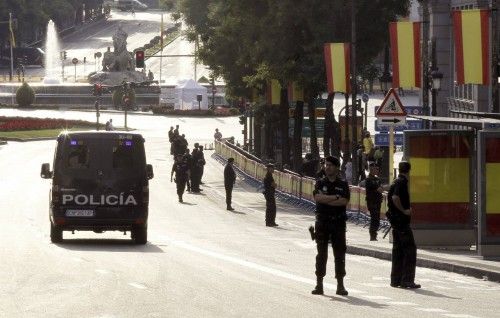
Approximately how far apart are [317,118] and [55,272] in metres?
50.7

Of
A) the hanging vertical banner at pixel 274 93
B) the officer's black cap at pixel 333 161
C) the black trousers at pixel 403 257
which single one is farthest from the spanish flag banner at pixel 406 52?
the hanging vertical banner at pixel 274 93

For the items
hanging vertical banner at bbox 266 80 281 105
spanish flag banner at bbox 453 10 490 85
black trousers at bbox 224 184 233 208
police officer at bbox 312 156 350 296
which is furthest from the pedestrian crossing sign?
hanging vertical banner at bbox 266 80 281 105

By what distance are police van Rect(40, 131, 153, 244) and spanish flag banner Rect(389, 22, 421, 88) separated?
26.5ft

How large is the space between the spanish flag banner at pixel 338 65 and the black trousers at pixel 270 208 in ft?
21.1

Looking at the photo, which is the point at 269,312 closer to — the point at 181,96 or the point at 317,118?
the point at 317,118

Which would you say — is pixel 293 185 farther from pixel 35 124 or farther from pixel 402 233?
pixel 35 124

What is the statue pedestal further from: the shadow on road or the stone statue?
the shadow on road

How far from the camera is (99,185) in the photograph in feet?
106

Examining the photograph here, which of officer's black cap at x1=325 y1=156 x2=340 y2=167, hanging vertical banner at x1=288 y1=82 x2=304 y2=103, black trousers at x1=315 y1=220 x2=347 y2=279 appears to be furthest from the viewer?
hanging vertical banner at x1=288 y1=82 x2=304 y2=103

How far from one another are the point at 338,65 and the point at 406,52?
31.1 ft

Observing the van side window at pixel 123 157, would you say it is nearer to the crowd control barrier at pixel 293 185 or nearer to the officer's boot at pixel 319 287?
the crowd control barrier at pixel 293 185

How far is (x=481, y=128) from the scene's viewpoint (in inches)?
1129

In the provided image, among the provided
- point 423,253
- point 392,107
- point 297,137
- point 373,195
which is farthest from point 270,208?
point 297,137

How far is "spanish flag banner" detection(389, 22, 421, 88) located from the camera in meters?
38.1
